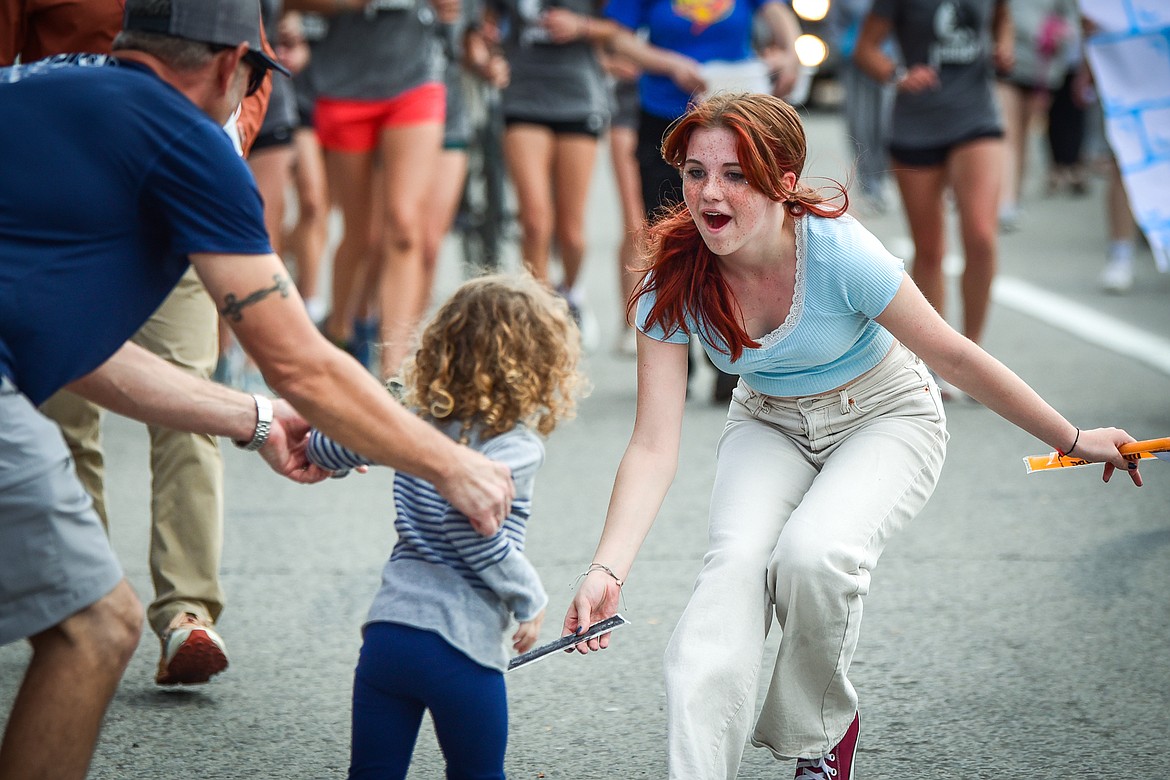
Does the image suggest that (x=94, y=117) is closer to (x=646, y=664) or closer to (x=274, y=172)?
(x=646, y=664)

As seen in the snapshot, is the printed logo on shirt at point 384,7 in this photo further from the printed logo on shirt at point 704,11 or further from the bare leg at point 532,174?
the printed logo on shirt at point 704,11

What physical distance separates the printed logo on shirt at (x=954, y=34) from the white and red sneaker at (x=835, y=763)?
4736 mm

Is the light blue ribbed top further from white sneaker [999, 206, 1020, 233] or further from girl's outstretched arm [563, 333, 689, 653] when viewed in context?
white sneaker [999, 206, 1020, 233]

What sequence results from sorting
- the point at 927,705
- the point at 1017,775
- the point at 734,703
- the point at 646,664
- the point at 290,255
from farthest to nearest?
the point at 290,255 → the point at 646,664 → the point at 927,705 → the point at 1017,775 → the point at 734,703

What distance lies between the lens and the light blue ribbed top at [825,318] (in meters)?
3.09

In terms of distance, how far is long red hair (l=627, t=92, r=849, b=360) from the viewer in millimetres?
3018

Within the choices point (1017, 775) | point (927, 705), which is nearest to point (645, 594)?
point (927, 705)

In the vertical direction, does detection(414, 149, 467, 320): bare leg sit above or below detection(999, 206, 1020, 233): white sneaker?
above

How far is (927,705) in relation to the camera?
12.1ft

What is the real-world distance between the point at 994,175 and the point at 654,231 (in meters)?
4.13

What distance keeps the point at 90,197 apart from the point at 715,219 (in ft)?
4.11

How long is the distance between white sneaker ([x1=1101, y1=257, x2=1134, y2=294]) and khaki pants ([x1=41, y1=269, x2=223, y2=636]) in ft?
24.3

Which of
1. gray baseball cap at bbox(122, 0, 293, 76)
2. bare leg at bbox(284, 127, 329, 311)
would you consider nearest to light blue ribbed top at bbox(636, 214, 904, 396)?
gray baseball cap at bbox(122, 0, 293, 76)

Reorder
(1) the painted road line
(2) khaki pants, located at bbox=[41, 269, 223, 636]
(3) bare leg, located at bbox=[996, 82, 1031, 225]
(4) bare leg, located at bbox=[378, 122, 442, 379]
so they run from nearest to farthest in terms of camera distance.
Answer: (2) khaki pants, located at bbox=[41, 269, 223, 636]
(4) bare leg, located at bbox=[378, 122, 442, 379]
(1) the painted road line
(3) bare leg, located at bbox=[996, 82, 1031, 225]
